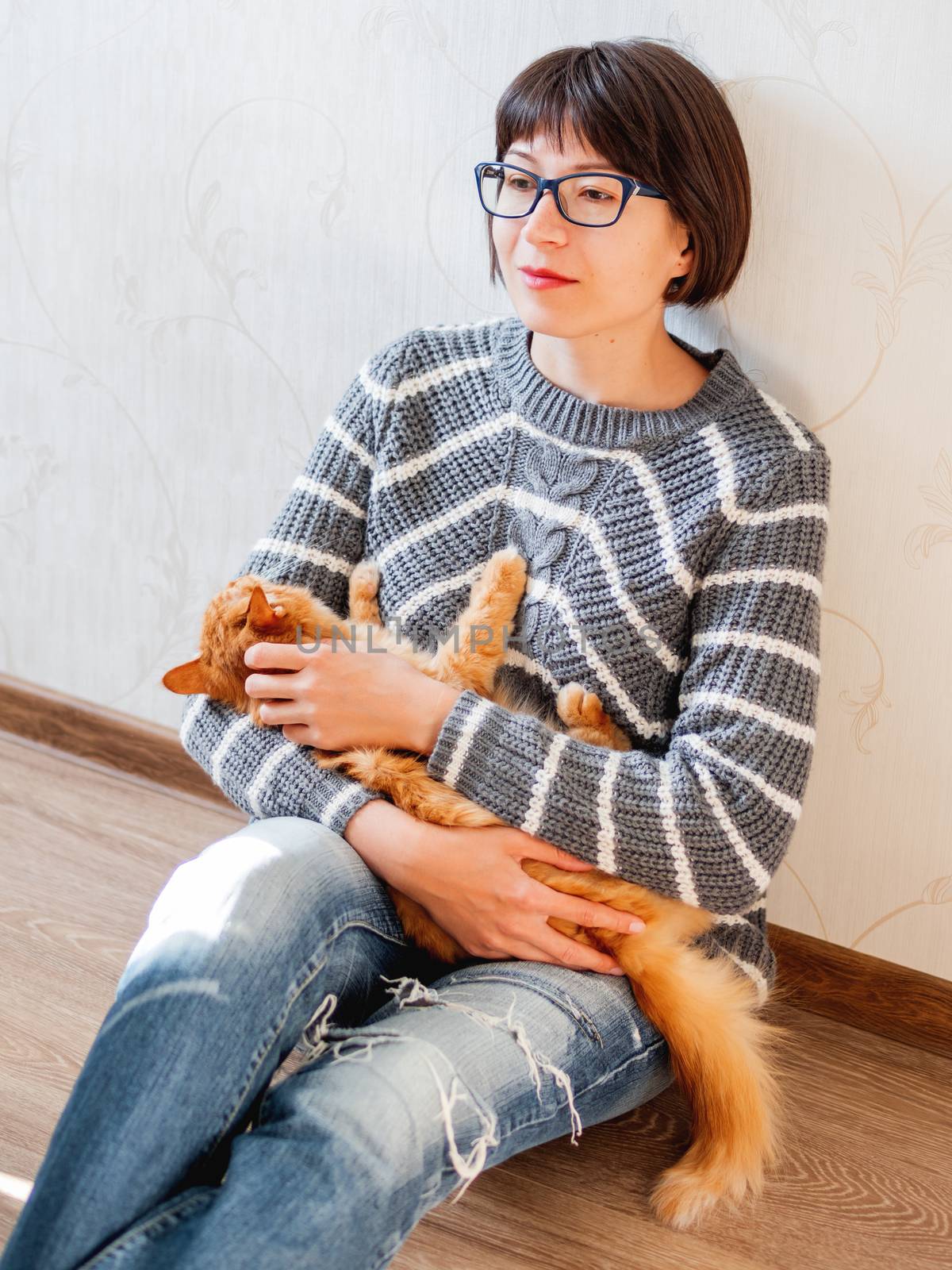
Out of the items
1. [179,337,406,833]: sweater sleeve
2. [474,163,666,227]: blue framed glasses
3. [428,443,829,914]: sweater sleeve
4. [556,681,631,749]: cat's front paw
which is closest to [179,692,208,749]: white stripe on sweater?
[179,337,406,833]: sweater sleeve

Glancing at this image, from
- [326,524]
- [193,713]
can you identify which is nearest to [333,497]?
[326,524]

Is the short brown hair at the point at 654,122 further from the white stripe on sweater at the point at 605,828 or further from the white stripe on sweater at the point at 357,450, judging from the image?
the white stripe on sweater at the point at 605,828

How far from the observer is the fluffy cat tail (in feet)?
4.00

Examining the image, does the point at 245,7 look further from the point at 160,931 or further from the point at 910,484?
the point at 160,931

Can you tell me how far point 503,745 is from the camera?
1254 millimetres

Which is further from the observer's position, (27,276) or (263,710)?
(27,276)

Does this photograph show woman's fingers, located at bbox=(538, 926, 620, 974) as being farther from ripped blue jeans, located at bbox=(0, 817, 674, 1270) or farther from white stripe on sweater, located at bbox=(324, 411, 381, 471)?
white stripe on sweater, located at bbox=(324, 411, 381, 471)

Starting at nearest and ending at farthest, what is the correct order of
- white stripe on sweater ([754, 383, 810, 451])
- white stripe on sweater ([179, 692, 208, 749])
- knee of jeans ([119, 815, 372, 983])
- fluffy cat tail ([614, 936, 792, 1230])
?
knee of jeans ([119, 815, 372, 983]) < fluffy cat tail ([614, 936, 792, 1230]) < white stripe on sweater ([754, 383, 810, 451]) < white stripe on sweater ([179, 692, 208, 749])

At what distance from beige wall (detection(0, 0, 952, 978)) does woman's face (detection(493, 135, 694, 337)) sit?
A: 24 cm

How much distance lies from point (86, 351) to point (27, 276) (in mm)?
163

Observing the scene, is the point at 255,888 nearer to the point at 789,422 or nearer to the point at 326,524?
the point at 326,524

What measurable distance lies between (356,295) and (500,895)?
942mm

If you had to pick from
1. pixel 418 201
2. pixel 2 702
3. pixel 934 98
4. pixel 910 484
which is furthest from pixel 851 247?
pixel 2 702

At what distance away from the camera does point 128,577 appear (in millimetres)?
2049
